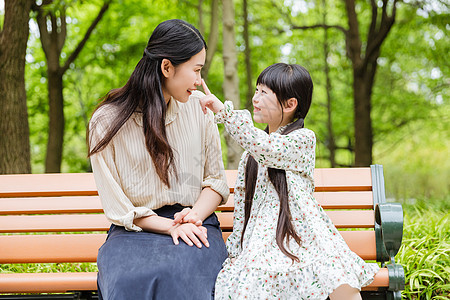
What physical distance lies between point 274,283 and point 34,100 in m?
11.9

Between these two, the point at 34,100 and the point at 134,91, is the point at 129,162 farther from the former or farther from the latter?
the point at 34,100

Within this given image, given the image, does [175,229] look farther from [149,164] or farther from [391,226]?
[391,226]

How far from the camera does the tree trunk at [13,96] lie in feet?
20.8

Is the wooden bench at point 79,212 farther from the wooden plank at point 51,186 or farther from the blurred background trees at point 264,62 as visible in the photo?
the blurred background trees at point 264,62

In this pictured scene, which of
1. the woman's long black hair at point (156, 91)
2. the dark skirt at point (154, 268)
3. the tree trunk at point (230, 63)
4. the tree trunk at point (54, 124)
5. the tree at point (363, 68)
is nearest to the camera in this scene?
the dark skirt at point (154, 268)

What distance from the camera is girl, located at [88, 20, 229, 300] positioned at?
2.39 m

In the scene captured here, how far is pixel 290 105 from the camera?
2682 millimetres

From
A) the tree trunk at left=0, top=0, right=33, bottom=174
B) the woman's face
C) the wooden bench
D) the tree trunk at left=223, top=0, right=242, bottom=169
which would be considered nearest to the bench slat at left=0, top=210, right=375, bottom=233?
the wooden bench

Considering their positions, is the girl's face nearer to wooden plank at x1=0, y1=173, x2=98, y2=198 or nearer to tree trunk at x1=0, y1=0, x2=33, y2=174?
wooden plank at x1=0, y1=173, x2=98, y2=198

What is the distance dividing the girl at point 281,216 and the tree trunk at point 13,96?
4413mm

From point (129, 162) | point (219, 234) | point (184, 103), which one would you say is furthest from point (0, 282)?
point (184, 103)

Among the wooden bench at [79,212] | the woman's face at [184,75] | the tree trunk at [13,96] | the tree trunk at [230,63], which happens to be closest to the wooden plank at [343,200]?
the wooden bench at [79,212]

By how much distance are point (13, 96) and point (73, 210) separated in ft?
12.1

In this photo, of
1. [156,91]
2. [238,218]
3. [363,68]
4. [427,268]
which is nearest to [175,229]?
[238,218]
